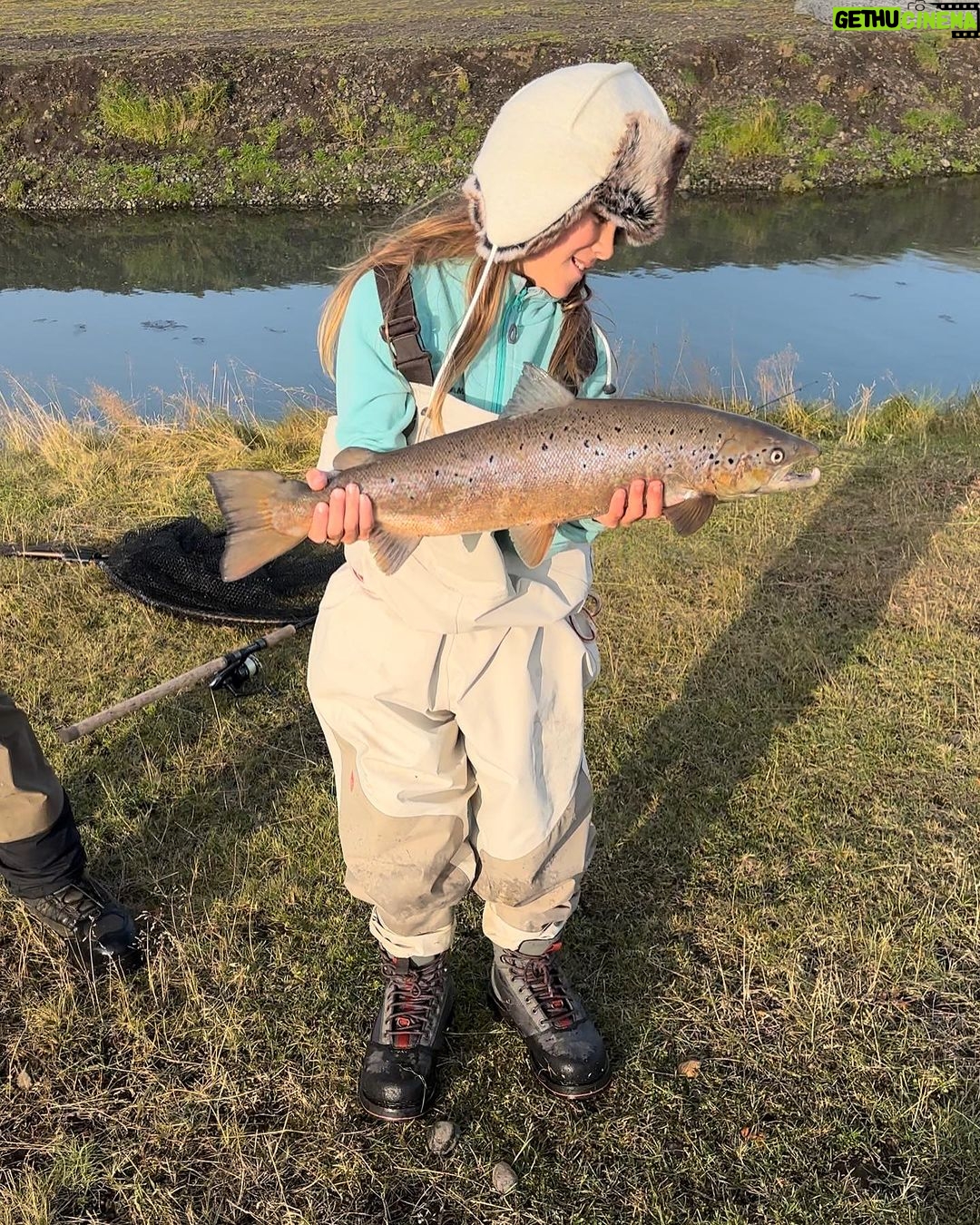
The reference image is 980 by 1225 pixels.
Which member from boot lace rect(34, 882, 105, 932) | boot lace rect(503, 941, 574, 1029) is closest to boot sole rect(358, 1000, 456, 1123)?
boot lace rect(503, 941, 574, 1029)

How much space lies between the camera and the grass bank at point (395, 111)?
21672 millimetres

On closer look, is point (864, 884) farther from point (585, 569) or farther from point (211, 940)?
point (211, 940)

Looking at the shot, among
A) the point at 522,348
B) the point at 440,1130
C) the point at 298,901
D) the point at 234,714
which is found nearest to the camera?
the point at 522,348

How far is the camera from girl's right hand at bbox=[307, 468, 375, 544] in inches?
93.5

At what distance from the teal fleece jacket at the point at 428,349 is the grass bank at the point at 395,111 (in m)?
20.2

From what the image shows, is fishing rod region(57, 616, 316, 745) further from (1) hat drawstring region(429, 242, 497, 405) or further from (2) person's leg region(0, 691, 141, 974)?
(1) hat drawstring region(429, 242, 497, 405)

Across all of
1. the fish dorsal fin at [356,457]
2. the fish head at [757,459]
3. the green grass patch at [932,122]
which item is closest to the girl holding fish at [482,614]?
the fish dorsal fin at [356,457]

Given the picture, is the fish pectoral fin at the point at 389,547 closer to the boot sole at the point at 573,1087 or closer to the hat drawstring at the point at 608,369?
the hat drawstring at the point at 608,369

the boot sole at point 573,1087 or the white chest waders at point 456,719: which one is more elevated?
the white chest waders at point 456,719

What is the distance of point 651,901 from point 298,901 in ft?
3.97

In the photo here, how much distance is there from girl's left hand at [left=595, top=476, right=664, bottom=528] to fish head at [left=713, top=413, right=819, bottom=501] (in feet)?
0.52

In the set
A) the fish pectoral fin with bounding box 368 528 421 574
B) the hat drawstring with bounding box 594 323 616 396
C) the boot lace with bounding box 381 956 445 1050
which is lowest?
the boot lace with bounding box 381 956 445 1050

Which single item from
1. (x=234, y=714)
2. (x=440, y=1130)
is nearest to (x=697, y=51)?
(x=234, y=714)

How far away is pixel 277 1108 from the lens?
2.77 metres
